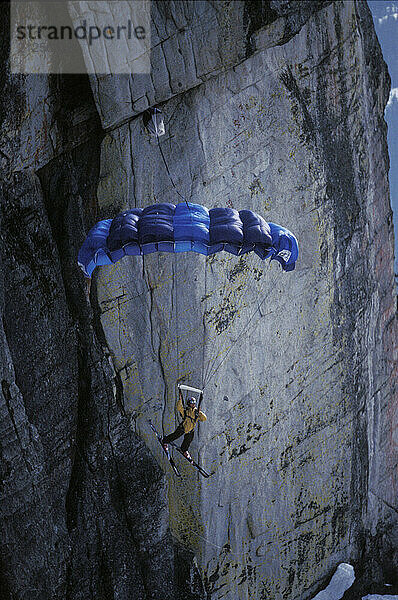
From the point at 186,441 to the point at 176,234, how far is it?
262 cm

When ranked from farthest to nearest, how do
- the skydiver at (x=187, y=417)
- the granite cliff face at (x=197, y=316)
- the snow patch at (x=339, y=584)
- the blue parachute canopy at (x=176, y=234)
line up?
the snow patch at (x=339, y=584) < the skydiver at (x=187, y=417) < the granite cliff face at (x=197, y=316) < the blue parachute canopy at (x=176, y=234)

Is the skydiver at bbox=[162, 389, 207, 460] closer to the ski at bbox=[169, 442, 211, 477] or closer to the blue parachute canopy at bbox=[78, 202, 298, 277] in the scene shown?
the ski at bbox=[169, 442, 211, 477]

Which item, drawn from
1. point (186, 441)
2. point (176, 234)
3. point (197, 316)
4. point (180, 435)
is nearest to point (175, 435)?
point (180, 435)

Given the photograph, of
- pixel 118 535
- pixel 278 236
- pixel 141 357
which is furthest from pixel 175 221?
pixel 118 535

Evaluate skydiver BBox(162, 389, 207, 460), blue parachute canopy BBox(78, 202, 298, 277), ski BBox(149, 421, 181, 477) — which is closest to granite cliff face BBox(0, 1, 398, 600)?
ski BBox(149, 421, 181, 477)

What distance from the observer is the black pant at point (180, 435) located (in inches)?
324

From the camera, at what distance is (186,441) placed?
8445 millimetres

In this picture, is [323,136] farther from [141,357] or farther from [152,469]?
[152,469]

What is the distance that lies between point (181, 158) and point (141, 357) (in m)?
2.28

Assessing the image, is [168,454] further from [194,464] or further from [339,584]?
[339,584]

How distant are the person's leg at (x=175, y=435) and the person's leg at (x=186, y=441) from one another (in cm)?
13

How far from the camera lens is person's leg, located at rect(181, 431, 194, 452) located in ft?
27.6

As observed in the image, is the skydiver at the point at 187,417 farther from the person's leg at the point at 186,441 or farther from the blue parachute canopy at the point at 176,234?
the blue parachute canopy at the point at 176,234

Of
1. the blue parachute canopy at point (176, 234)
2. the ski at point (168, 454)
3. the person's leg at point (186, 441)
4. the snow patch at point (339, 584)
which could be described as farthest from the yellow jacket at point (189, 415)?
the snow patch at point (339, 584)
